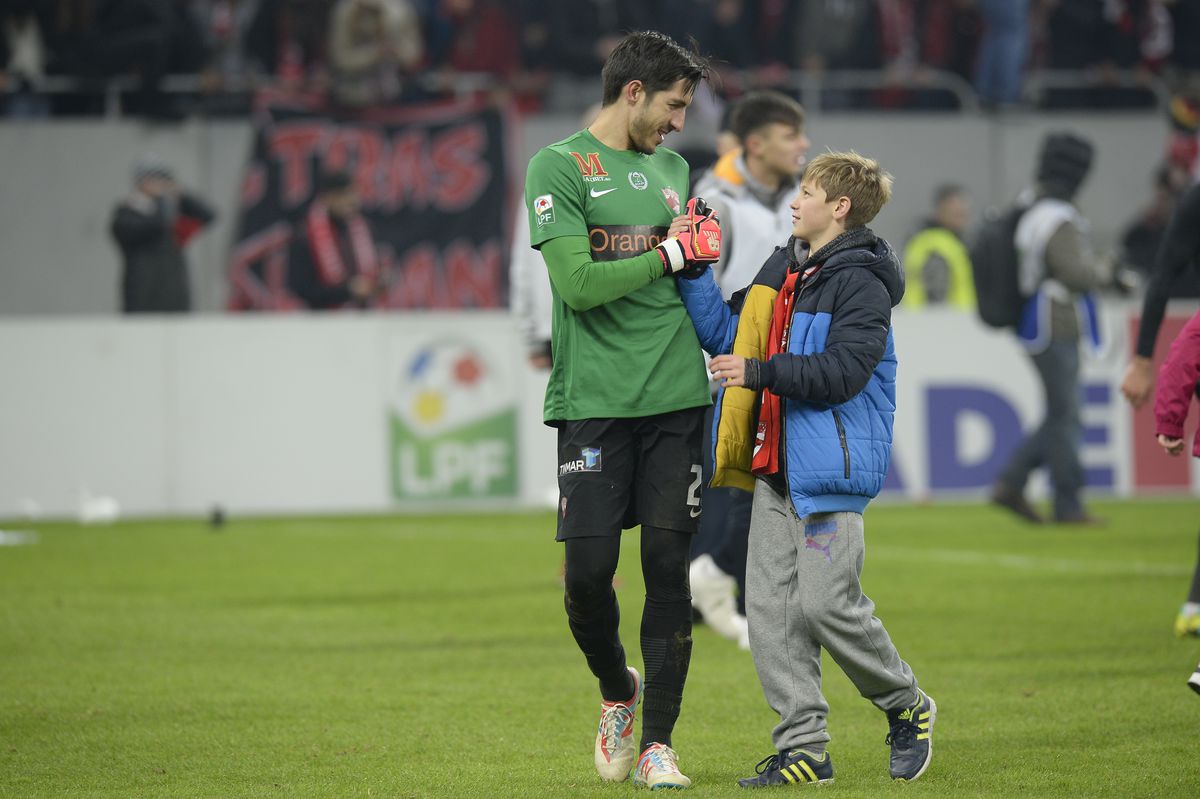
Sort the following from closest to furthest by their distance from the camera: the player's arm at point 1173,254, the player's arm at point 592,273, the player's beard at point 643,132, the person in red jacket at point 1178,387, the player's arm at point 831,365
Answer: the player's arm at point 831,365 < the player's arm at point 592,273 < the player's beard at point 643,132 < the person in red jacket at point 1178,387 < the player's arm at point 1173,254

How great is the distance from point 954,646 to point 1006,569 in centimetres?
296

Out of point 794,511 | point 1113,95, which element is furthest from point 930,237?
point 794,511

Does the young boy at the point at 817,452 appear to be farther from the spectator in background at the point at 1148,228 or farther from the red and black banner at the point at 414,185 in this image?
the spectator in background at the point at 1148,228

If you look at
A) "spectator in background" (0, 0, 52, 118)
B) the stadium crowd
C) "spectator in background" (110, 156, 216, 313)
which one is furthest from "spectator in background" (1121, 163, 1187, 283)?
"spectator in background" (0, 0, 52, 118)

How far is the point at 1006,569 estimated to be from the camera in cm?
1097

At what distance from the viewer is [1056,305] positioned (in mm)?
13219

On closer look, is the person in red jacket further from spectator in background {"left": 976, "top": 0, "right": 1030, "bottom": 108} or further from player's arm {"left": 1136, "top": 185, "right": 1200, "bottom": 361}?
spectator in background {"left": 976, "top": 0, "right": 1030, "bottom": 108}

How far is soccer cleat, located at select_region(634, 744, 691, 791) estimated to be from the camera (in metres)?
5.31

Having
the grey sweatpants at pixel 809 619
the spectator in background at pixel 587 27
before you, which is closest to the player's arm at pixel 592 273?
the grey sweatpants at pixel 809 619

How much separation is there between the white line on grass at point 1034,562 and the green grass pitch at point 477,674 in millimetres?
41

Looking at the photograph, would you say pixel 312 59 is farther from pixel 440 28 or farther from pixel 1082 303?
pixel 1082 303

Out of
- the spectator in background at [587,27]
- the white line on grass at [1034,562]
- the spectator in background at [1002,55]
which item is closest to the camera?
the white line on grass at [1034,562]

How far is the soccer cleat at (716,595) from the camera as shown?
27.7 ft

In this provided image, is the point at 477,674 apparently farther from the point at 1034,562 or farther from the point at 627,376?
the point at 1034,562
